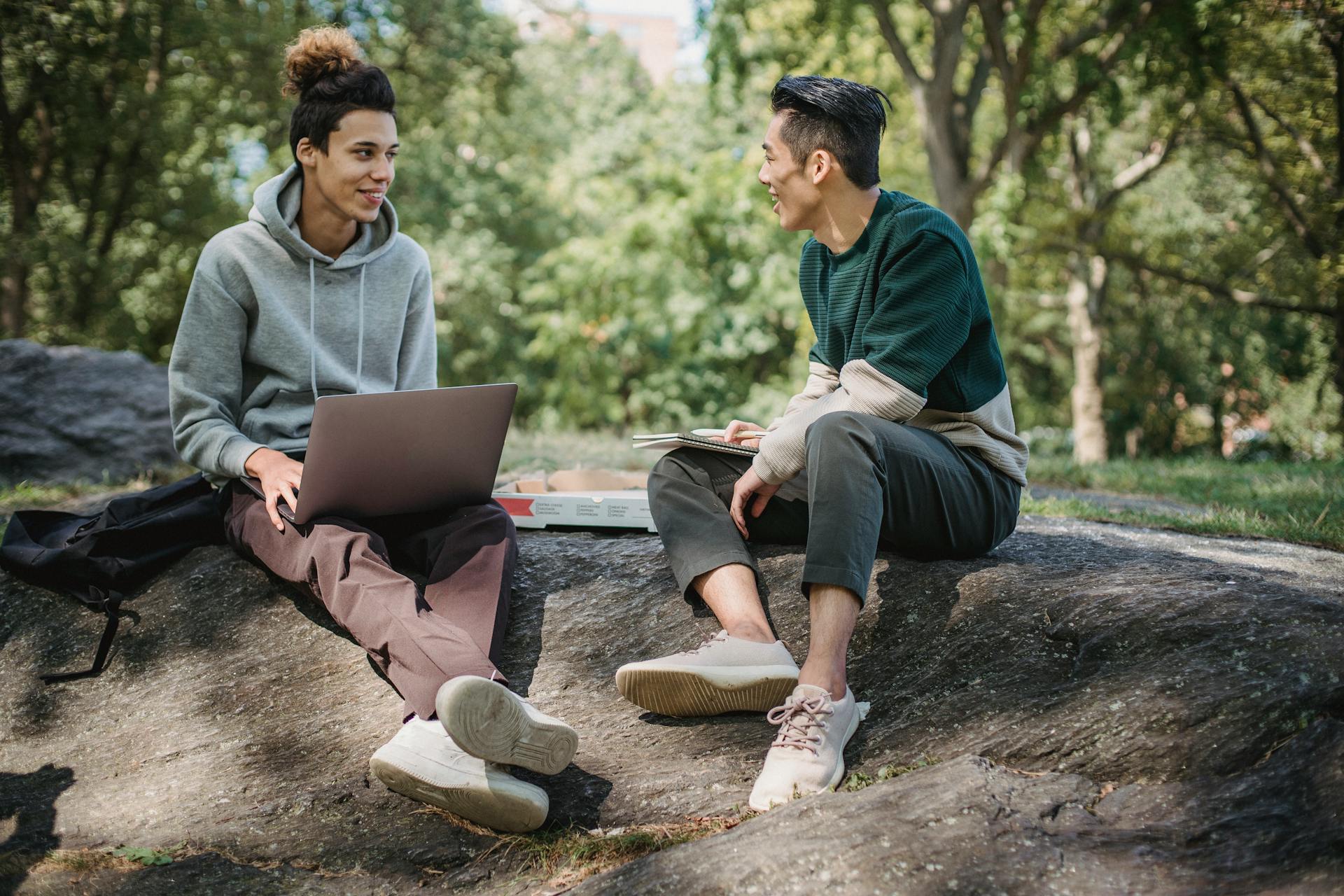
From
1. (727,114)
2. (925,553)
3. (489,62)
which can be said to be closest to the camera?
(925,553)

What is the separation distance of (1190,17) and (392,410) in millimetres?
9883

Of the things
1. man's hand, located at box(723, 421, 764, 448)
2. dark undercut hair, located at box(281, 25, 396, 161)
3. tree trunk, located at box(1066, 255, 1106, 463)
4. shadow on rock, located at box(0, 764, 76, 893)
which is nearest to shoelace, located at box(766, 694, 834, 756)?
man's hand, located at box(723, 421, 764, 448)

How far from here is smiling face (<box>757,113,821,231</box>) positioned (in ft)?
10.00

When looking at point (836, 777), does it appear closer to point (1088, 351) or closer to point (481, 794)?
point (481, 794)

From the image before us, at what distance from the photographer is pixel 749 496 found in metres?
3.01

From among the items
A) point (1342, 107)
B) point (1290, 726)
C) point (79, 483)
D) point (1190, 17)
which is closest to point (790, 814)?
point (1290, 726)

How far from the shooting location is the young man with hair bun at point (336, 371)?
2.68 m

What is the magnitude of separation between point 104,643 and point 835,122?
269 cm

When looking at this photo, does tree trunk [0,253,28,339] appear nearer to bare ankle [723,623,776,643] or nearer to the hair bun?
the hair bun

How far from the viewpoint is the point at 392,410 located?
2809 mm

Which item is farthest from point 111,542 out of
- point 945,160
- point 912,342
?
point 945,160

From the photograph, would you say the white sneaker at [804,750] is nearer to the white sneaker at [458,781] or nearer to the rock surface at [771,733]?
the rock surface at [771,733]

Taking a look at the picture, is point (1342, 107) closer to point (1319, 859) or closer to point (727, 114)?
point (1319, 859)

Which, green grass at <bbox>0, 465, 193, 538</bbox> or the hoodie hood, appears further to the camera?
green grass at <bbox>0, 465, 193, 538</bbox>
